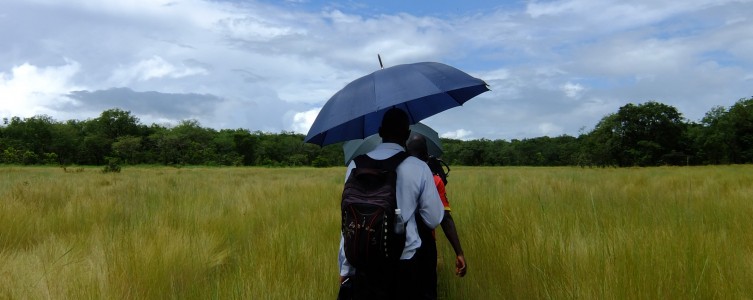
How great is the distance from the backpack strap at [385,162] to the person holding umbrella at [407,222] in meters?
0.03

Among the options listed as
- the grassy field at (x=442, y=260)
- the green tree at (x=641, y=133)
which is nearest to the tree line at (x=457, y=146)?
the green tree at (x=641, y=133)

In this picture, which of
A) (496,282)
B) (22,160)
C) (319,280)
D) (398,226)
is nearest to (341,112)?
(398,226)

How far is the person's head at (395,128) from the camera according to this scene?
2391 mm

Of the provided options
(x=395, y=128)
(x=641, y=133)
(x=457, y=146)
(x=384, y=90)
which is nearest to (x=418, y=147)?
(x=384, y=90)

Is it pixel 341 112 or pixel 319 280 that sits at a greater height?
pixel 341 112

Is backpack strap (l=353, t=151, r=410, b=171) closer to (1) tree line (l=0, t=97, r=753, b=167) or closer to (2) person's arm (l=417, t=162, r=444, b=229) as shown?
(2) person's arm (l=417, t=162, r=444, b=229)

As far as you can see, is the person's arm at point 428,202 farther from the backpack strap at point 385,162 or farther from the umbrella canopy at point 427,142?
the umbrella canopy at point 427,142

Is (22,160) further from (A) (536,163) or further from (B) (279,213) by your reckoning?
(A) (536,163)

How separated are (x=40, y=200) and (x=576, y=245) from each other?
26.2 ft

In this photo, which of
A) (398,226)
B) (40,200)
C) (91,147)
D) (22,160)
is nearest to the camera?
(398,226)

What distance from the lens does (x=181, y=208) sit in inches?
266

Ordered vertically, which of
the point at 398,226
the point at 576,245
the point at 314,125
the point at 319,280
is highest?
the point at 314,125

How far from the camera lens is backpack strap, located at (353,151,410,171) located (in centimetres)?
221

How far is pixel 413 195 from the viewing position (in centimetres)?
225
